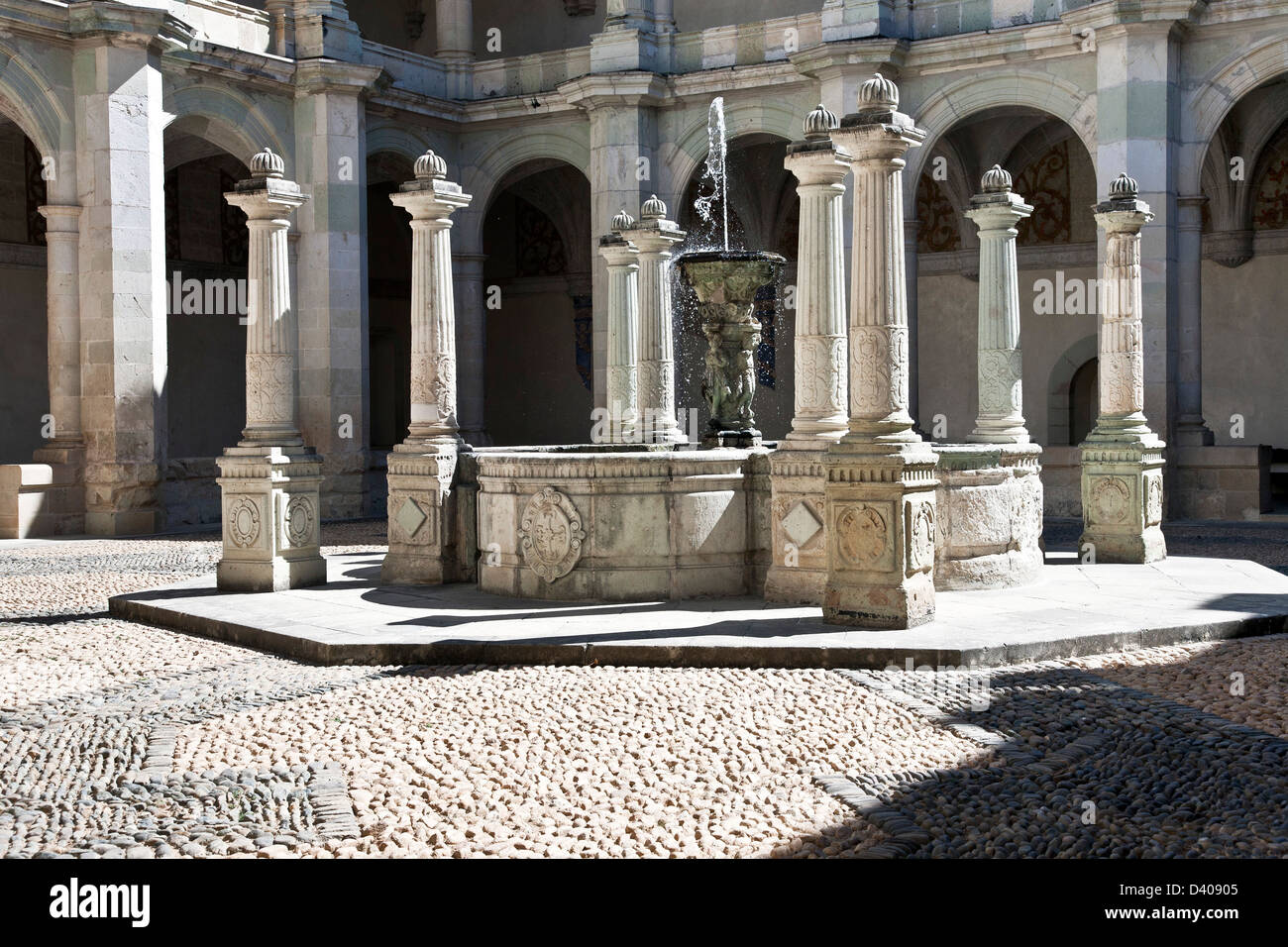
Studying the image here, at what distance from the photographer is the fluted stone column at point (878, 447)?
22.9 feet

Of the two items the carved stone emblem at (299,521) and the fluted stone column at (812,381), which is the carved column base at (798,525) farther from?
the carved stone emblem at (299,521)

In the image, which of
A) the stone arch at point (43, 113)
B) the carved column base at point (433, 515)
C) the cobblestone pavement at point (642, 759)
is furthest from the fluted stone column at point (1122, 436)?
the stone arch at point (43, 113)

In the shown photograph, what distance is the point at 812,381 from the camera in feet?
26.4

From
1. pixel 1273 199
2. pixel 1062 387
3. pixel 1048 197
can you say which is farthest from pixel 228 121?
pixel 1273 199

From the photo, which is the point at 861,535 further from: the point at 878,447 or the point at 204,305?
the point at 204,305

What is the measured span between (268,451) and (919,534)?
4185 millimetres

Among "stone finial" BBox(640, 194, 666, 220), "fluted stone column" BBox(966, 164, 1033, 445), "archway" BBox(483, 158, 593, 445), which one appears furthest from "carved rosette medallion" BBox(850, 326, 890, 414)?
"archway" BBox(483, 158, 593, 445)

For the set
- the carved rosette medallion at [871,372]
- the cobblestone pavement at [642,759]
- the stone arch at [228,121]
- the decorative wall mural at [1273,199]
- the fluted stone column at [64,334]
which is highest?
the stone arch at [228,121]

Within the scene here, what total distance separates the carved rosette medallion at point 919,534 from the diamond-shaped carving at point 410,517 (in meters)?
3.50

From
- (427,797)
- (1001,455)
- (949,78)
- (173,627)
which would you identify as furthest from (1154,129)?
(427,797)

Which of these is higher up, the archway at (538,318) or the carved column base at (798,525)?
the archway at (538,318)
